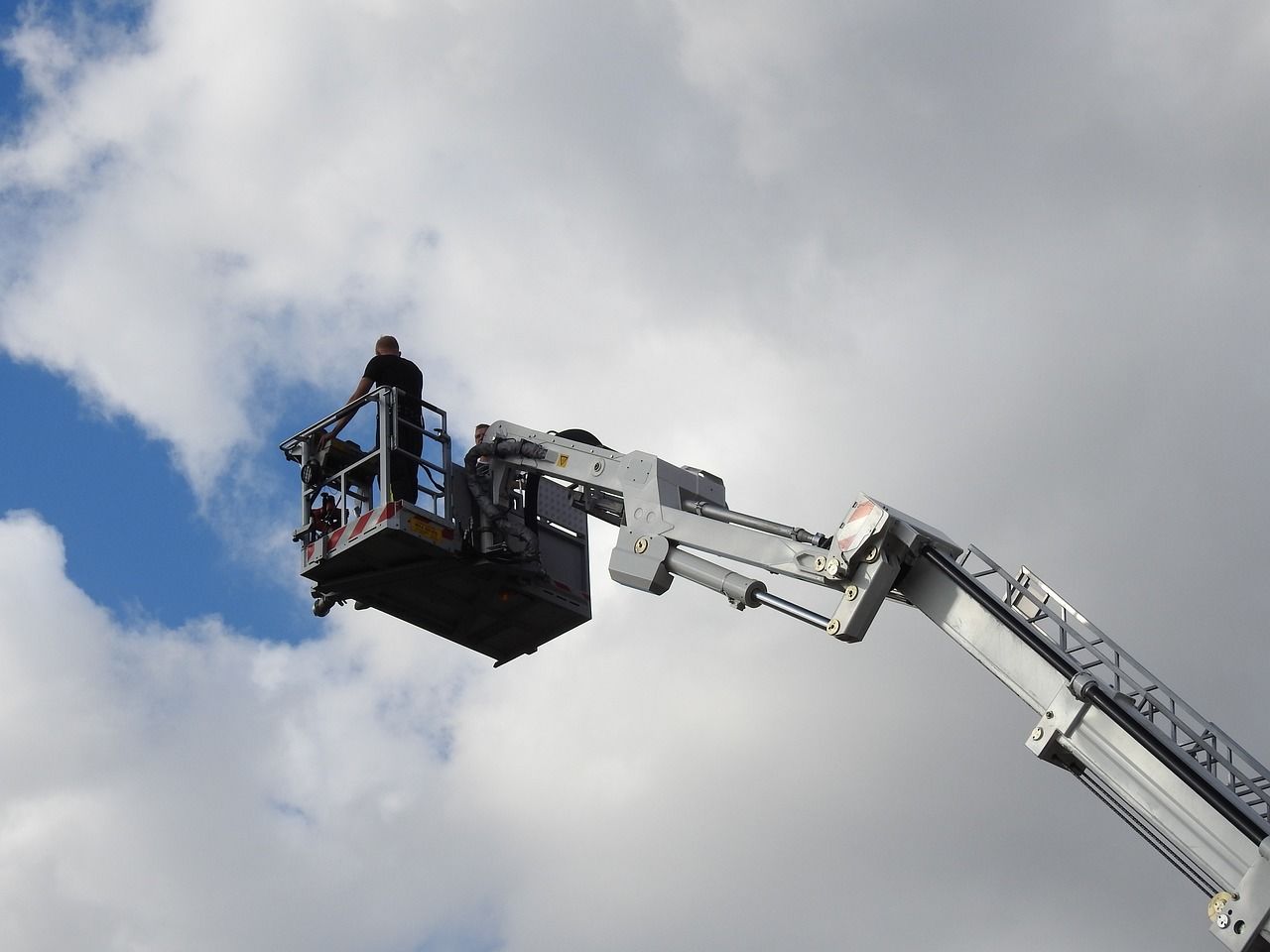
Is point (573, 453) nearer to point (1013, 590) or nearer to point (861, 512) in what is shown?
point (861, 512)

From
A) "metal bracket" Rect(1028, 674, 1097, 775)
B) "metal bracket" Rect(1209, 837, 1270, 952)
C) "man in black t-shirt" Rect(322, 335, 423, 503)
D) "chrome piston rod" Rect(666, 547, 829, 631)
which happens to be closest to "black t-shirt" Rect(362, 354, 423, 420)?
"man in black t-shirt" Rect(322, 335, 423, 503)

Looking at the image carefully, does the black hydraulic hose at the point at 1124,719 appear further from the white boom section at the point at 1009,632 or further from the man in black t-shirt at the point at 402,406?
the man in black t-shirt at the point at 402,406

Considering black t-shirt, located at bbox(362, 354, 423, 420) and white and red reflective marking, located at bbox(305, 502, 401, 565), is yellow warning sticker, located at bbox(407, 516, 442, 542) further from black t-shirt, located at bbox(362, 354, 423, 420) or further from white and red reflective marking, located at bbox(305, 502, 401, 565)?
black t-shirt, located at bbox(362, 354, 423, 420)

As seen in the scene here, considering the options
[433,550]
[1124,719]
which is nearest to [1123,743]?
[1124,719]

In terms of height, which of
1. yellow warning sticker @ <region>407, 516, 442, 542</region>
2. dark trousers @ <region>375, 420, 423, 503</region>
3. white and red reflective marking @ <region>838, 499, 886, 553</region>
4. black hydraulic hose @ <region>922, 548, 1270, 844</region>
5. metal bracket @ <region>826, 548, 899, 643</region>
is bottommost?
black hydraulic hose @ <region>922, 548, 1270, 844</region>

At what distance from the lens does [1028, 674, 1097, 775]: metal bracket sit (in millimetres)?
13289

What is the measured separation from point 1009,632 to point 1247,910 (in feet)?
9.21

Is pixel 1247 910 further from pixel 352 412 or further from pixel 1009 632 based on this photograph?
pixel 352 412

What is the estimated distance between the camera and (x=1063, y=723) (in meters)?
13.3

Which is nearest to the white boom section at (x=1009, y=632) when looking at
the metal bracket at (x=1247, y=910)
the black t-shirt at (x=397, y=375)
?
the metal bracket at (x=1247, y=910)

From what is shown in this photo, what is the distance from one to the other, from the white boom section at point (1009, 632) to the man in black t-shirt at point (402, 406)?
1.90 metres

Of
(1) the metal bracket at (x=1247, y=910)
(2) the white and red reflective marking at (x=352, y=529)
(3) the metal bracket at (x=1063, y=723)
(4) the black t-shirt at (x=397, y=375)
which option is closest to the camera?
(1) the metal bracket at (x=1247, y=910)

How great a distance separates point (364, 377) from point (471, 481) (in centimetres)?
171

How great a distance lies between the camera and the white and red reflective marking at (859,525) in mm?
14609
